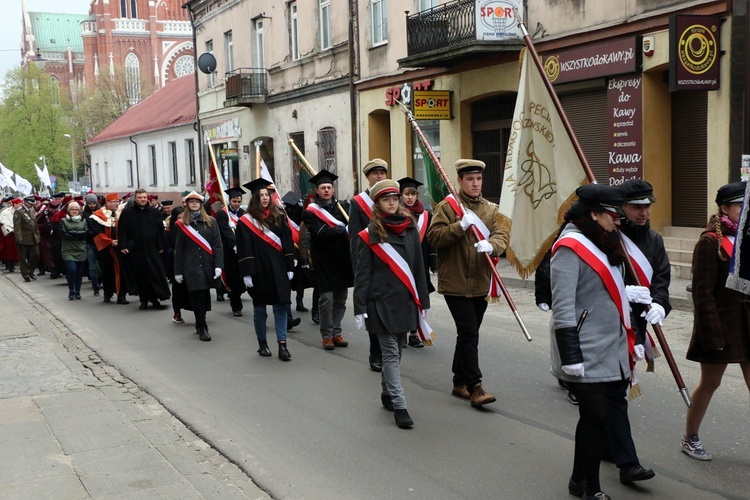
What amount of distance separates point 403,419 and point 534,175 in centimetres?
213

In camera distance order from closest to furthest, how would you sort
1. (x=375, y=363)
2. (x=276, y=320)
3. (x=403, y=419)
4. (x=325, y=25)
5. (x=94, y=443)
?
1. (x=94, y=443)
2. (x=403, y=419)
3. (x=375, y=363)
4. (x=276, y=320)
5. (x=325, y=25)

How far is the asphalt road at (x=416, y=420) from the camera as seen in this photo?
17.3ft

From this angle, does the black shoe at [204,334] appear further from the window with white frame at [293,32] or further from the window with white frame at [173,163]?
the window with white frame at [173,163]

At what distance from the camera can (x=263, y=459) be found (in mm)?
5867

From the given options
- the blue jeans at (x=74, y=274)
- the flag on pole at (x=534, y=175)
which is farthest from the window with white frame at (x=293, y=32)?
the flag on pole at (x=534, y=175)

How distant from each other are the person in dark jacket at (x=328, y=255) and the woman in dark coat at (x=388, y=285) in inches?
115

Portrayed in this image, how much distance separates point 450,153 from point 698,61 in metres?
8.23

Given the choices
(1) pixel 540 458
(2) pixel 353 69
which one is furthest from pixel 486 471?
(2) pixel 353 69

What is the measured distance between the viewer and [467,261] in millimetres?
6965

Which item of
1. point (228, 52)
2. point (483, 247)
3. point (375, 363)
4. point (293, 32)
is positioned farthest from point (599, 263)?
point (228, 52)

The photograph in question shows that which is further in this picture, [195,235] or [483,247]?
[195,235]

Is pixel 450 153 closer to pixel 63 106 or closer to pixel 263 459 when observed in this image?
pixel 263 459

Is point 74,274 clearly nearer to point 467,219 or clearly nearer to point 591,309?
point 467,219

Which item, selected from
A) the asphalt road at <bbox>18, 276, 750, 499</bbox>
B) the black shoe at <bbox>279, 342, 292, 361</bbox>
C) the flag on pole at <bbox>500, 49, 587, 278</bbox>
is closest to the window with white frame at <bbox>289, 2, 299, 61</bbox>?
the asphalt road at <bbox>18, 276, 750, 499</bbox>
